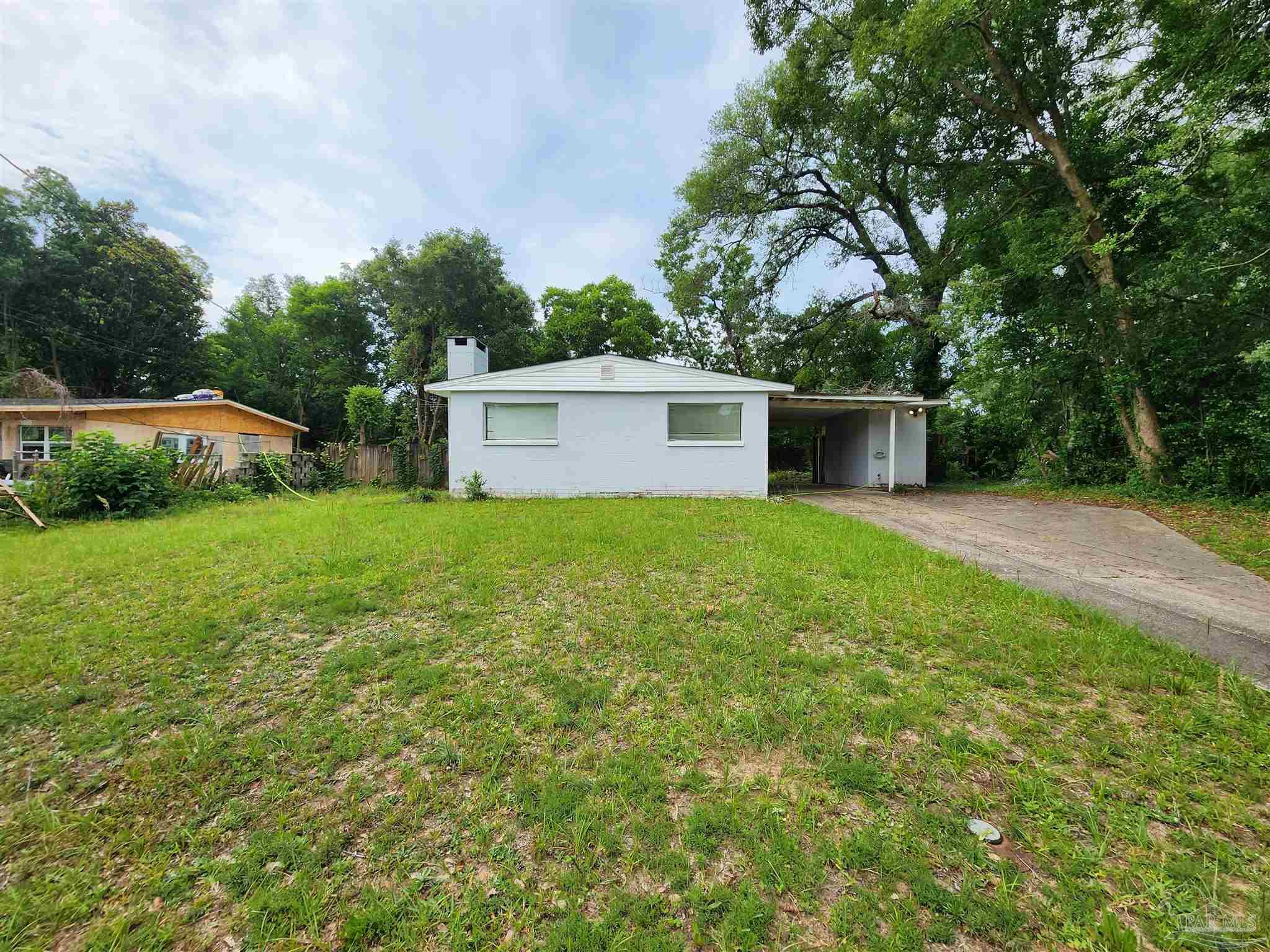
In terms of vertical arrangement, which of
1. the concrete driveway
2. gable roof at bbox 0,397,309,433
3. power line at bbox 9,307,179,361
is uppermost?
power line at bbox 9,307,179,361

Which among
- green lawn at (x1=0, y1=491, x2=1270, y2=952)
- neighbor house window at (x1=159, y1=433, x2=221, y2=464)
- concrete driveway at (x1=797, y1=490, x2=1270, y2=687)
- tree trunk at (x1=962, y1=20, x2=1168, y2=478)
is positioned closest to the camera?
green lawn at (x1=0, y1=491, x2=1270, y2=952)

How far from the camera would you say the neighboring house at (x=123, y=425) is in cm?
1151

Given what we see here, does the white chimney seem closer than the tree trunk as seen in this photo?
No

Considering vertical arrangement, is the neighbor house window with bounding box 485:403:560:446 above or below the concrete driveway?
above

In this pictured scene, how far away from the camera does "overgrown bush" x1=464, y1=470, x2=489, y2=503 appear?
1006cm

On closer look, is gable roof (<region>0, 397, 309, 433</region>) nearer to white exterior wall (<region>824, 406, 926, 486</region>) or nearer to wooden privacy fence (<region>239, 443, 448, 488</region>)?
wooden privacy fence (<region>239, 443, 448, 488</region>)

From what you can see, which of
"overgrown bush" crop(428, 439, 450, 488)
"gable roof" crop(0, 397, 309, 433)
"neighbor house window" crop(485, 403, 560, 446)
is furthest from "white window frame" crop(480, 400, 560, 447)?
"gable roof" crop(0, 397, 309, 433)

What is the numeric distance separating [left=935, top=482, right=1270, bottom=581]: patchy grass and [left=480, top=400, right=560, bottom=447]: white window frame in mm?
10365

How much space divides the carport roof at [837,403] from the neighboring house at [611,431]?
4.61ft

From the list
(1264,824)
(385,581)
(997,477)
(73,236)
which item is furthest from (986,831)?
(73,236)

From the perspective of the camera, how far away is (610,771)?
6.64ft

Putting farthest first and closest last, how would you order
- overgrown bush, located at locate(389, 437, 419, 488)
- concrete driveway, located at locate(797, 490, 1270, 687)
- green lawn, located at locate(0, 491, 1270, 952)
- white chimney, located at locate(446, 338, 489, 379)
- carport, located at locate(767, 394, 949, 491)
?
1. overgrown bush, located at locate(389, 437, 419, 488)
2. carport, located at locate(767, 394, 949, 491)
3. white chimney, located at locate(446, 338, 489, 379)
4. concrete driveway, located at locate(797, 490, 1270, 687)
5. green lawn, located at locate(0, 491, 1270, 952)

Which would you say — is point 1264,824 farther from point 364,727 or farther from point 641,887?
point 364,727

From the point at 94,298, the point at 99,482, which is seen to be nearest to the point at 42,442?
the point at 99,482
